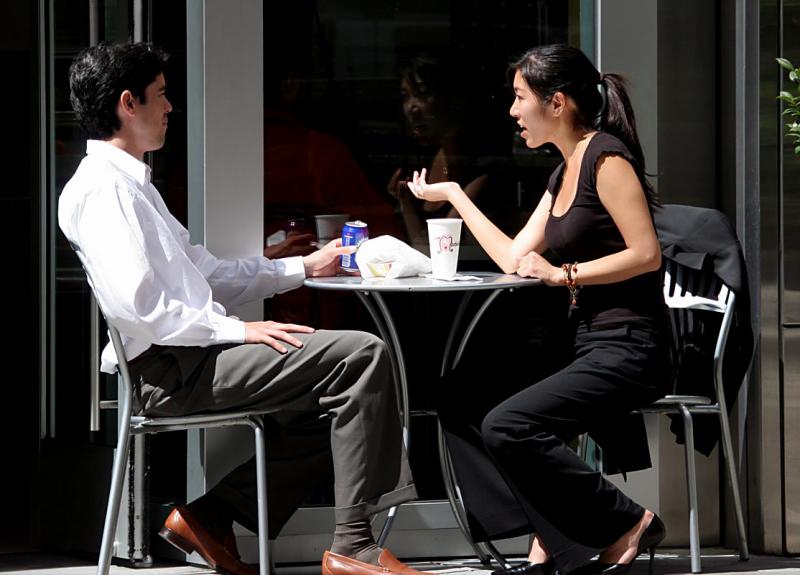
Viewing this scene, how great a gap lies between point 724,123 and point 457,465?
5.29 ft

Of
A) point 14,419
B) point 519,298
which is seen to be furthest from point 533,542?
point 14,419

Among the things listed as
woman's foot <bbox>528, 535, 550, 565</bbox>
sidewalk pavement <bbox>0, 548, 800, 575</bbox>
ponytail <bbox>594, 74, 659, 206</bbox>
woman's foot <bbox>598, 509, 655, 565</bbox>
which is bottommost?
sidewalk pavement <bbox>0, 548, 800, 575</bbox>

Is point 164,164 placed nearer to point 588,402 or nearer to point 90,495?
point 90,495

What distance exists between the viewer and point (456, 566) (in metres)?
4.17

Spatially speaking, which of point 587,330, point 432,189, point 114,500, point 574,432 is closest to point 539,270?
point 587,330

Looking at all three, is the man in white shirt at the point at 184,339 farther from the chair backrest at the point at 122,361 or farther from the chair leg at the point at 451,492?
the chair leg at the point at 451,492

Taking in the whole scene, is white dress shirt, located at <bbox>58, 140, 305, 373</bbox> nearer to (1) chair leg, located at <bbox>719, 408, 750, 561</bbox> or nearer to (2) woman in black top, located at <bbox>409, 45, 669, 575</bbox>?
(2) woman in black top, located at <bbox>409, 45, 669, 575</bbox>

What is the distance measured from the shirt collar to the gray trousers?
47 cm

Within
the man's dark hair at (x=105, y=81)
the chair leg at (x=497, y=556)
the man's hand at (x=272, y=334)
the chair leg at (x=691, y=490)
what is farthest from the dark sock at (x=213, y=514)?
the chair leg at (x=691, y=490)

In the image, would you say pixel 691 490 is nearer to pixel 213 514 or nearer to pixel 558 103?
pixel 558 103

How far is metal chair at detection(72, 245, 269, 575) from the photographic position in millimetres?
3361

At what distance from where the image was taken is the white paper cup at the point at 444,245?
3672 millimetres

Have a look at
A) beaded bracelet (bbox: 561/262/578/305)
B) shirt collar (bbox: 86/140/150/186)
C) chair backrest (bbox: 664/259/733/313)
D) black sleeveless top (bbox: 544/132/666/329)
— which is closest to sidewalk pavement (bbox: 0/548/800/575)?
chair backrest (bbox: 664/259/733/313)

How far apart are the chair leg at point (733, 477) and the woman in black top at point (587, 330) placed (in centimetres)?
57
